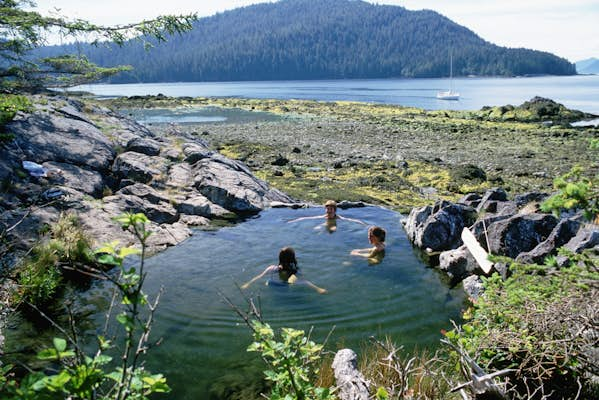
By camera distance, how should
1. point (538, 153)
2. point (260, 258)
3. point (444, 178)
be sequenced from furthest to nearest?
point (538, 153) < point (444, 178) < point (260, 258)

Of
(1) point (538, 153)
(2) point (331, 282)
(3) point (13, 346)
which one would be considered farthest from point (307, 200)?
(1) point (538, 153)

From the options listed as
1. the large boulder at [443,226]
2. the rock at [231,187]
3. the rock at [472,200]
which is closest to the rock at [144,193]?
the rock at [231,187]

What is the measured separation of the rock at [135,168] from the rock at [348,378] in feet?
38.6

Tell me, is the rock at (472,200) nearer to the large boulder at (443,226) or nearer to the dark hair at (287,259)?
the large boulder at (443,226)

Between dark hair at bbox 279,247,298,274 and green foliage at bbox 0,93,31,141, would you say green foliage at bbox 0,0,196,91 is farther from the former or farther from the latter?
dark hair at bbox 279,247,298,274

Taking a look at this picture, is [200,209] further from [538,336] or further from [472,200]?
[538,336]

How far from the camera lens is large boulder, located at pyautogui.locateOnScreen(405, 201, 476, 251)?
12484 mm

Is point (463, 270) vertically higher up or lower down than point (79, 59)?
lower down

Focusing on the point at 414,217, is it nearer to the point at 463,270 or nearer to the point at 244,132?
the point at 463,270

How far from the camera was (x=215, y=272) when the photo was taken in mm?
11258

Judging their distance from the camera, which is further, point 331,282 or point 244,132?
point 244,132

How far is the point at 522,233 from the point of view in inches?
408

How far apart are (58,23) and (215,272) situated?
917cm

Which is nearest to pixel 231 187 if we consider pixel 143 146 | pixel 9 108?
pixel 143 146
